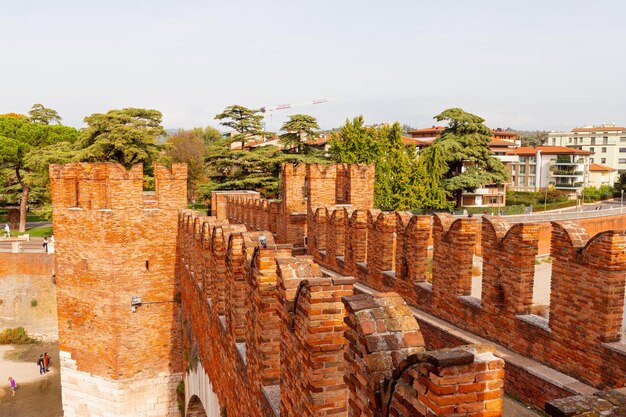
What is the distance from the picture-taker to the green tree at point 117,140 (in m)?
31.5

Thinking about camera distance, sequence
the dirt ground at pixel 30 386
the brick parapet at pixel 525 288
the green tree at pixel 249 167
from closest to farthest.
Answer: the brick parapet at pixel 525 288 < the dirt ground at pixel 30 386 < the green tree at pixel 249 167

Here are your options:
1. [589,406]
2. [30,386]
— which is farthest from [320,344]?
[30,386]

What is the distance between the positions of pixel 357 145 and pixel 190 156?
31.2 meters

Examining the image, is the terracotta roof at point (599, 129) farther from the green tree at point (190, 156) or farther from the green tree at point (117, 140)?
the green tree at point (117, 140)

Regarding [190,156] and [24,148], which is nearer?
[24,148]

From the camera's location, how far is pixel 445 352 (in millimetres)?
2111

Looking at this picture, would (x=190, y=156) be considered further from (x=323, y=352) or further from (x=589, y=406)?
(x=589, y=406)

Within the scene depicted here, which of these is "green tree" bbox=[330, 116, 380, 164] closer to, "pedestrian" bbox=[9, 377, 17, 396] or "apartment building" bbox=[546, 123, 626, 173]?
"pedestrian" bbox=[9, 377, 17, 396]

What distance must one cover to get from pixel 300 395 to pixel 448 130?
1636 inches

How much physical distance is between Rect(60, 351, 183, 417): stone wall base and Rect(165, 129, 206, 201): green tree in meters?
31.4

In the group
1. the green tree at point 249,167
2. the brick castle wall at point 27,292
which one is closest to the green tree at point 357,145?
the green tree at point 249,167

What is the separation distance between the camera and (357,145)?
35.1 meters

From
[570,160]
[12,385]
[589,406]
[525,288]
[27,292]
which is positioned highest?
[570,160]

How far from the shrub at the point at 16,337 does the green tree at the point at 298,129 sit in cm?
2005
